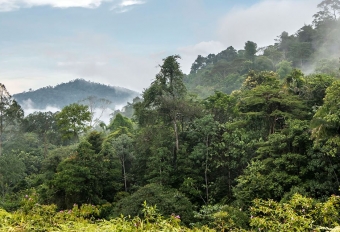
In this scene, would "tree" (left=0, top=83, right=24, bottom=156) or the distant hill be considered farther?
the distant hill

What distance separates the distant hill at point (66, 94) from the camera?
11425cm

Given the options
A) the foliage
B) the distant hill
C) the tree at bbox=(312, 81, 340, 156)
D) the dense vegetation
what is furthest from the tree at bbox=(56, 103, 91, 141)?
the distant hill

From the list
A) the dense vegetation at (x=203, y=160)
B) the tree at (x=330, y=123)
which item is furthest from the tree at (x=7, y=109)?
the tree at (x=330, y=123)

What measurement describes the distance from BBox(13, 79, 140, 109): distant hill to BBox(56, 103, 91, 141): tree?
92824 millimetres

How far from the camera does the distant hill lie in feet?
375

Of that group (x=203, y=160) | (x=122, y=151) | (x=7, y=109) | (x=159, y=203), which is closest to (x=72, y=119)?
(x=7, y=109)

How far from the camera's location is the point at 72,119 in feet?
61.6

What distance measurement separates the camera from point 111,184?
12.9m

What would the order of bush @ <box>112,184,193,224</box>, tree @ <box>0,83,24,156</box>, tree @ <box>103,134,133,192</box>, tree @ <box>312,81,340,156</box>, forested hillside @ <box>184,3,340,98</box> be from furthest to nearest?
forested hillside @ <box>184,3,340,98</box> → tree @ <box>0,83,24,156</box> → tree @ <box>103,134,133,192</box> → bush @ <box>112,184,193,224</box> → tree @ <box>312,81,340,156</box>

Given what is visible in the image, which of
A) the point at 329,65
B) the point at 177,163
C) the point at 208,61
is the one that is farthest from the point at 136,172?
the point at 208,61

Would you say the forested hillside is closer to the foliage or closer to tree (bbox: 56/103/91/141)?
tree (bbox: 56/103/91/141)

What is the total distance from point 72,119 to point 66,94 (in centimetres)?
10749

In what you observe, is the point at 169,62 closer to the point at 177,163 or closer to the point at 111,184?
the point at 177,163

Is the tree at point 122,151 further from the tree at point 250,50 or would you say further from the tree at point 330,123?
the tree at point 250,50
